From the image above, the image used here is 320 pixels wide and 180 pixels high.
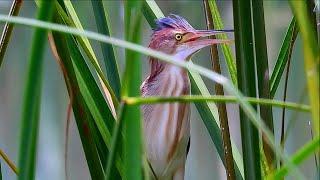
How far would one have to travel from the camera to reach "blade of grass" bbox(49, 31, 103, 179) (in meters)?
0.56

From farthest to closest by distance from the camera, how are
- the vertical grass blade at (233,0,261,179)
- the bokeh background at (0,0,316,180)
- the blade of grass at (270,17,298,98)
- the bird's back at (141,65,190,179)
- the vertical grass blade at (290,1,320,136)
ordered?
the bokeh background at (0,0,316,180) < the bird's back at (141,65,190,179) < the blade of grass at (270,17,298,98) < the vertical grass blade at (233,0,261,179) < the vertical grass blade at (290,1,320,136)

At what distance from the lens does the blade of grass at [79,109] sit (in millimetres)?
561

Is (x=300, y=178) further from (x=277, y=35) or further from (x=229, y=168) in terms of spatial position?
(x=277, y=35)

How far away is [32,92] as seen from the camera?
40 cm

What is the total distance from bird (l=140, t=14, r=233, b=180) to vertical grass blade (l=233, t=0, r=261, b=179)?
1.08ft

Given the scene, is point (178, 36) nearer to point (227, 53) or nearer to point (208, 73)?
point (227, 53)

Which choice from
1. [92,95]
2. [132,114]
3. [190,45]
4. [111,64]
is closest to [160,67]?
[190,45]

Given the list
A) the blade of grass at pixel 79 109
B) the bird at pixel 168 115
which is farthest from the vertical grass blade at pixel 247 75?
the bird at pixel 168 115

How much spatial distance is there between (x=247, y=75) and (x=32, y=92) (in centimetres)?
20

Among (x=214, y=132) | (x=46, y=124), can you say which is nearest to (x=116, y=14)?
(x=46, y=124)

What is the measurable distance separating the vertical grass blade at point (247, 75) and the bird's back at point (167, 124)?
1.14ft

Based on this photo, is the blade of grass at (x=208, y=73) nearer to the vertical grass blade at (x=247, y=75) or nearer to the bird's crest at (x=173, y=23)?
the vertical grass blade at (x=247, y=75)

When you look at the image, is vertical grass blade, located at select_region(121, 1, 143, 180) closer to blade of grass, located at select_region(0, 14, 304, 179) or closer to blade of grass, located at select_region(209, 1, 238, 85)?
blade of grass, located at select_region(0, 14, 304, 179)

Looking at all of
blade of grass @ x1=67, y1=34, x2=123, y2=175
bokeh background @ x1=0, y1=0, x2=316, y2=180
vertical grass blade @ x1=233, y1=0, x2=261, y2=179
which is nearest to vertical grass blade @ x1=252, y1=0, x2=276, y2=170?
vertical grass blade @ x1=233, y1=0, x2=261, y2=179
